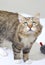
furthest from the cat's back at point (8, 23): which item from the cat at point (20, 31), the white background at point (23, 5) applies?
the white background at point (23, 5)

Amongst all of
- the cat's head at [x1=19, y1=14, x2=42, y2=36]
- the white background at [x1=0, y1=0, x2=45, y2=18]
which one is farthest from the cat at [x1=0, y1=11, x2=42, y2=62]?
the white background at [x1=0, y1=0, x2=45, y2=18]

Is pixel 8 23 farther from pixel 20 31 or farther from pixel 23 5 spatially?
pixel 23 5

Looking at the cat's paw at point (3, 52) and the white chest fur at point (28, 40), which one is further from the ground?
the white chest fur at point (28, 40)

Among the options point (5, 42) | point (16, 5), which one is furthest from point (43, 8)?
point (5, 42)

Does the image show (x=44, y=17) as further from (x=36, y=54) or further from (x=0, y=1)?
(x=36, y=54)

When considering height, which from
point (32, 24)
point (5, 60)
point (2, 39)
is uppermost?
point (32, 24)

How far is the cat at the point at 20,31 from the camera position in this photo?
43.3 inches

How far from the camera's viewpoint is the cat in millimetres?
1100

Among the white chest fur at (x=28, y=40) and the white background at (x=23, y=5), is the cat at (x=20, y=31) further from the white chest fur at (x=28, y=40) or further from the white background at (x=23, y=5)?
the white background at (x=23, y=5)

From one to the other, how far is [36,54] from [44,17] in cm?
62

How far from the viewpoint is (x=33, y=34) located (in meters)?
1.12

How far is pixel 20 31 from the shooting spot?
1.11m

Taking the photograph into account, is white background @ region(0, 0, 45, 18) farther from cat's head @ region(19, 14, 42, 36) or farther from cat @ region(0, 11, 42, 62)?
cat's head @ region(19, 14, 42, 36)

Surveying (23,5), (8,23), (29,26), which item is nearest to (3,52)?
(8,23)
